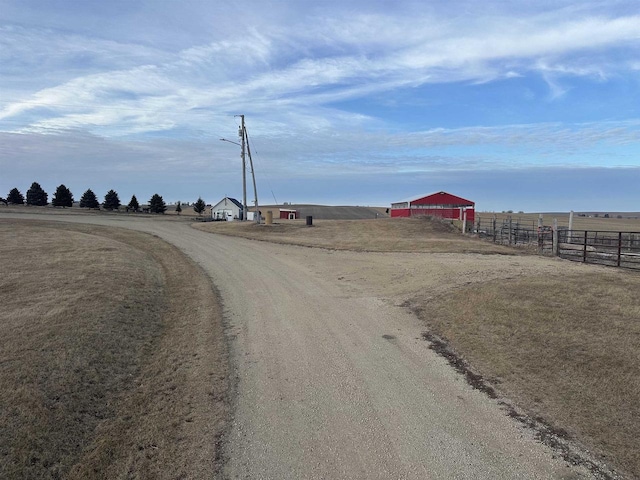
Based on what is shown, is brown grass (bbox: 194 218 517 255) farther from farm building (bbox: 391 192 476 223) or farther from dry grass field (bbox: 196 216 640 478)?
farm building (bbox: 391 192 476 223)

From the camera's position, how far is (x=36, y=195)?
74.8 m

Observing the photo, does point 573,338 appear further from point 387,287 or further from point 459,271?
point 459,271

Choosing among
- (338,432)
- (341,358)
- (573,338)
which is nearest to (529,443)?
(338,432)

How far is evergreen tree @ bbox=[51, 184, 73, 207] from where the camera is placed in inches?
2916

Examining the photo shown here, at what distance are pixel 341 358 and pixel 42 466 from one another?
13.0ft

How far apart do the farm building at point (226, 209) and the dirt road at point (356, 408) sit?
57238mm

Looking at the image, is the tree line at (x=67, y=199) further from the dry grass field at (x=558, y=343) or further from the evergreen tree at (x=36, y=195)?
the dry grass field at (x=558, y=343)

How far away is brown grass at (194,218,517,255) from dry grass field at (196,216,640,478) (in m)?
9.72

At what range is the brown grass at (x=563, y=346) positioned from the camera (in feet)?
15.4

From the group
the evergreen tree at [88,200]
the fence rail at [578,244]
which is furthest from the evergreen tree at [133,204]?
the fence rail at [578,244]

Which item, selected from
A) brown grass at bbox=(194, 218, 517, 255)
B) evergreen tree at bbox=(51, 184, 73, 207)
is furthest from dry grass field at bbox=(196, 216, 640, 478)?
evergreen tree at bbox=(51, 184, 73, 207)

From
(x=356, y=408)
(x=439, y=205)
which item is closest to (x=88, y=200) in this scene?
(x=439, y=205)

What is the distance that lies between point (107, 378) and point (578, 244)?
833 inches

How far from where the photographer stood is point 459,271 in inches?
552
